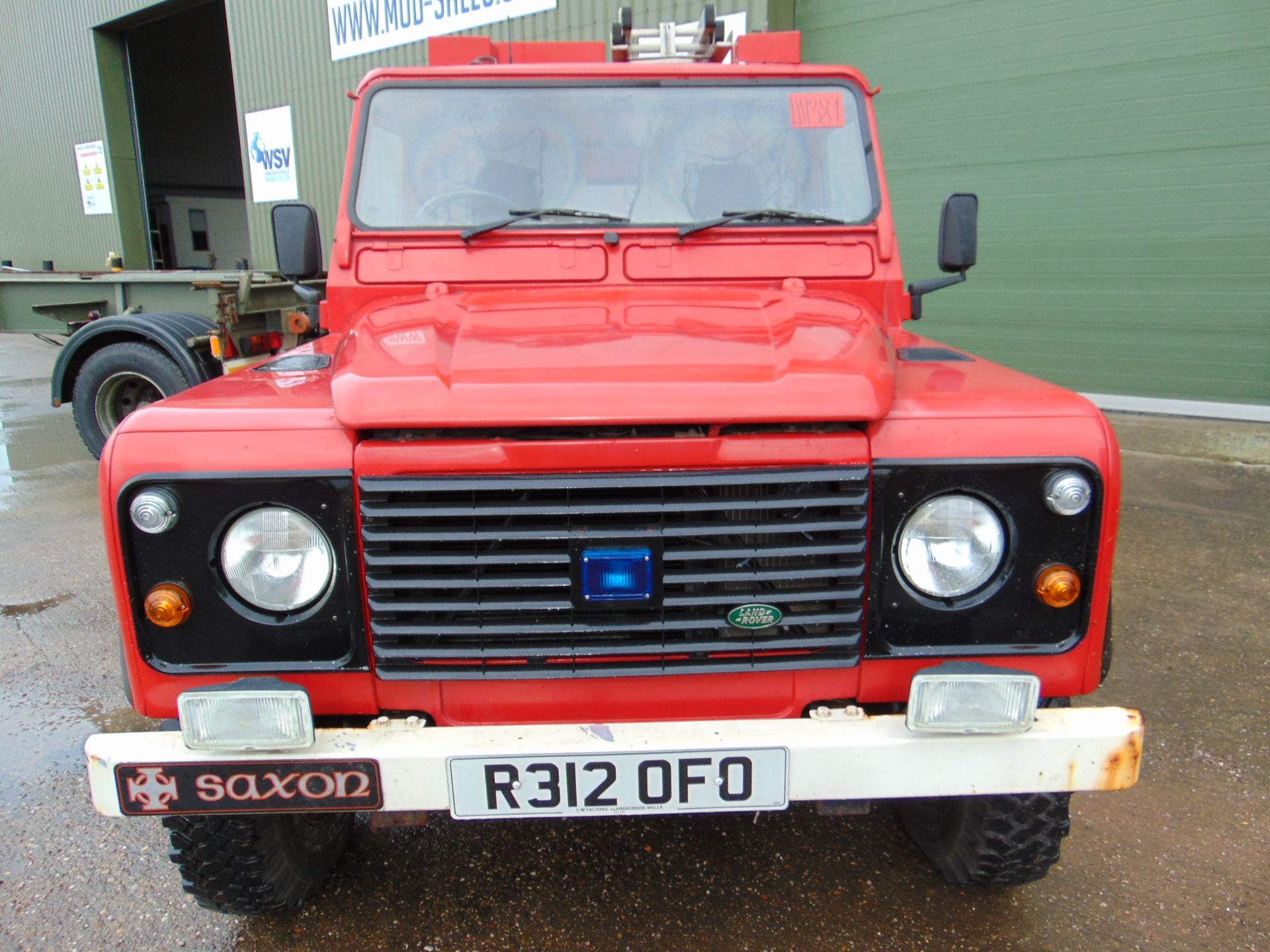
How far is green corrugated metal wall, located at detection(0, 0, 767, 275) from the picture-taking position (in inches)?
395

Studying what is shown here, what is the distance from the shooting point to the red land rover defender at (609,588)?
1727 millimetres

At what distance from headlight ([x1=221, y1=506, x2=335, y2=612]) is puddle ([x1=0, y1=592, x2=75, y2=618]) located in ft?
10.7

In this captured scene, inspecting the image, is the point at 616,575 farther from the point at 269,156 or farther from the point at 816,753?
the point at 269,156

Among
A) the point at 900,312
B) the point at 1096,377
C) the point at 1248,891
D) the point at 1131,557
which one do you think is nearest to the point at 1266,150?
the point at 1096,377

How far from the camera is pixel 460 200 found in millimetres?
2811

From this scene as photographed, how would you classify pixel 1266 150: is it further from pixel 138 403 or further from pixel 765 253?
pixel 138 403

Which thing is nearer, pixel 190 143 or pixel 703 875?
pixel 703 875

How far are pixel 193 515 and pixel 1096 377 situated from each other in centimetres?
761

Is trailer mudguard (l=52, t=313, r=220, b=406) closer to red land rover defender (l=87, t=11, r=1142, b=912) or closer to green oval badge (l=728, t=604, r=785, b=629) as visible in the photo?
red land rover defender (l=87, t=11, r=1142, b=912)

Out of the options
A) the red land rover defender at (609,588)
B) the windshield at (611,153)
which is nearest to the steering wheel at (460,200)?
the windshield at (611,153)

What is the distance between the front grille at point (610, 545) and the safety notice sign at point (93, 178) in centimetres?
1890

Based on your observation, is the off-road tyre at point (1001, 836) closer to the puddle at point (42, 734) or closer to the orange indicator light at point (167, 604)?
the orange indicator light at point (167, 604)

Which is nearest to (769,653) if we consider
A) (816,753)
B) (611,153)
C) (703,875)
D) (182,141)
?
(816,753)

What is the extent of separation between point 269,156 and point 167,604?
13247 millimetres
